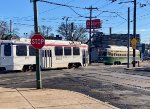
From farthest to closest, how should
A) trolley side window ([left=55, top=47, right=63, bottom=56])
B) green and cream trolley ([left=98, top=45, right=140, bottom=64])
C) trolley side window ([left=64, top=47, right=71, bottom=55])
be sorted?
green and cream trolley ([left=98, top=45, right=140, bottom=64])
trolley side window ([left=64, top=47, right=71, bottom=55])
trolley side window ([left=55, top=47, right=63, bottom=56])

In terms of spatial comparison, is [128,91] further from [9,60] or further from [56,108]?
[9,60]

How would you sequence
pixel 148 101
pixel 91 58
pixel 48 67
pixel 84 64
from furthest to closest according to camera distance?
1. pixel 91 58
2. pixel 84 64
3. pixel 48 67
4. pixel 148 101

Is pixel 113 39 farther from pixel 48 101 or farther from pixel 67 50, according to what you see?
pixel 48 101

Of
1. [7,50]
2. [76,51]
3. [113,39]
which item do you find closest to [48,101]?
[7,50]

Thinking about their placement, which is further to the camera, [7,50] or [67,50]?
[67,50]

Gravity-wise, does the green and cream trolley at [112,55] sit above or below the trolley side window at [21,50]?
below

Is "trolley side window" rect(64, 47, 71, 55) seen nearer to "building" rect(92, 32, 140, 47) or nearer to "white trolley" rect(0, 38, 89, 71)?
"white trolley" rect(0, 38, 89, 71)

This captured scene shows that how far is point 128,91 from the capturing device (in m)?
20.7

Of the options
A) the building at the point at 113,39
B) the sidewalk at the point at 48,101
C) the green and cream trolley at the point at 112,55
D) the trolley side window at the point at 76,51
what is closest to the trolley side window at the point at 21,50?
the trolley side window at the point at 76,51

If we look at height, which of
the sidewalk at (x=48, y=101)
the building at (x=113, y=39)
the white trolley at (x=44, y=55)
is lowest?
the sidewalk at (x=48, y=101)

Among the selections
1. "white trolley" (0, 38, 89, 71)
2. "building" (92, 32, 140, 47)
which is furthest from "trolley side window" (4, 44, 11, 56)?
"building" (92, 32, 140, 47)

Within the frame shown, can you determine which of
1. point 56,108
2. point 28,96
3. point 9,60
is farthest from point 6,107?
point 9,60

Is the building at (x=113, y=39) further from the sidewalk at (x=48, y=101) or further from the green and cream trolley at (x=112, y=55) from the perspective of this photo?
the sidewalk at (x=48, y=101)

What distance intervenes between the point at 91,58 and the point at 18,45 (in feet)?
122
